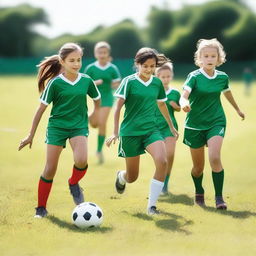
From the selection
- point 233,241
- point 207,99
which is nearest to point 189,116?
point 207,99

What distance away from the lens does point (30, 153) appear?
12703 mm

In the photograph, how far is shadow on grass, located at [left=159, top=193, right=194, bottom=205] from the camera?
26.0 feet

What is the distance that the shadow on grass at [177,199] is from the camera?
312 inches

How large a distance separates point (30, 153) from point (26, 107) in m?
11.9

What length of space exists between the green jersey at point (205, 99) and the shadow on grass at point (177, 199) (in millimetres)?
1050

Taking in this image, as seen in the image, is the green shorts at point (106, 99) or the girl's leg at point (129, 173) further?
the green shorts at point (106, 99)

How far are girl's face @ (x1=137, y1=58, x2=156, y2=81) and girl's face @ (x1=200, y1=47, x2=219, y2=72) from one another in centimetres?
69

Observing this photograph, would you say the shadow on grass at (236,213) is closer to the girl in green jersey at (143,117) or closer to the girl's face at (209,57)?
the girl in green jersey at (143,117)

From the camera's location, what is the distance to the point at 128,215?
23.2ft

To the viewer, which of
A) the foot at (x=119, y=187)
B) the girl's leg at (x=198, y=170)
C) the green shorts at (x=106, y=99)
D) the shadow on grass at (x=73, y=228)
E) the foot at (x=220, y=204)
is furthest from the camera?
the green shorts at (x=106, y=99)

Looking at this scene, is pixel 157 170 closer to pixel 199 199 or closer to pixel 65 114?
pixel 199 199

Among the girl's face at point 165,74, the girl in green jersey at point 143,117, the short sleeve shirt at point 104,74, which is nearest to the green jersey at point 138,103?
the girl in green jersey at point 143,117

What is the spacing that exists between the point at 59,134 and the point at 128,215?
1.25 m

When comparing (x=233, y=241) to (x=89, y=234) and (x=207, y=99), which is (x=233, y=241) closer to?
(x=89, y=234)
